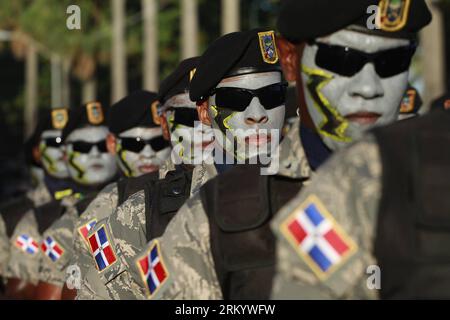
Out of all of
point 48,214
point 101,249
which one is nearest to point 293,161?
point 101,249

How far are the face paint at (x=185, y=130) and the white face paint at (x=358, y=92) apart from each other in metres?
3.45

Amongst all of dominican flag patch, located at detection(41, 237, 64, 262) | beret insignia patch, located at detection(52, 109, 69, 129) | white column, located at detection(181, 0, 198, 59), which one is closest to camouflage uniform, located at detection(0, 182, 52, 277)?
beret insignia patch, located at detection(52, 109, 69, 129)

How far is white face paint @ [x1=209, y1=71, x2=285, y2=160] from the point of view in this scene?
6.12 metres

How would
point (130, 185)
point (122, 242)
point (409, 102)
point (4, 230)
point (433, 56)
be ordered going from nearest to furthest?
point (122, 242)
point (130, 185)
point (409, 102)
point (4, 230)
point (433, 56)

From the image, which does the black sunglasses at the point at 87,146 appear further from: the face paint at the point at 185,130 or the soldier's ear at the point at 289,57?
the soldier's ear at the point at 289,57

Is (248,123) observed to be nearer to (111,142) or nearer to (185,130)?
(185,130)

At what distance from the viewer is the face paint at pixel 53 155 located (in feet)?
43.2

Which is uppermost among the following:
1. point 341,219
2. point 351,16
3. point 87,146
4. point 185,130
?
point 351,16

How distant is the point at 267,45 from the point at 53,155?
7.32 m

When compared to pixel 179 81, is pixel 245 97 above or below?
above

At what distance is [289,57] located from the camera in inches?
185

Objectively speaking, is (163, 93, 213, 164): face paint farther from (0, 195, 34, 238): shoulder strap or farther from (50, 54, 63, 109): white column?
(50, 54, 63, 109): white column

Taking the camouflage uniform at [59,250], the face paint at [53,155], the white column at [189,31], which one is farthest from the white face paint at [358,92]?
→ the white column at [189,31]

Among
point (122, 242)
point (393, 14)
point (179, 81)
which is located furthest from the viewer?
point (179, 81)
